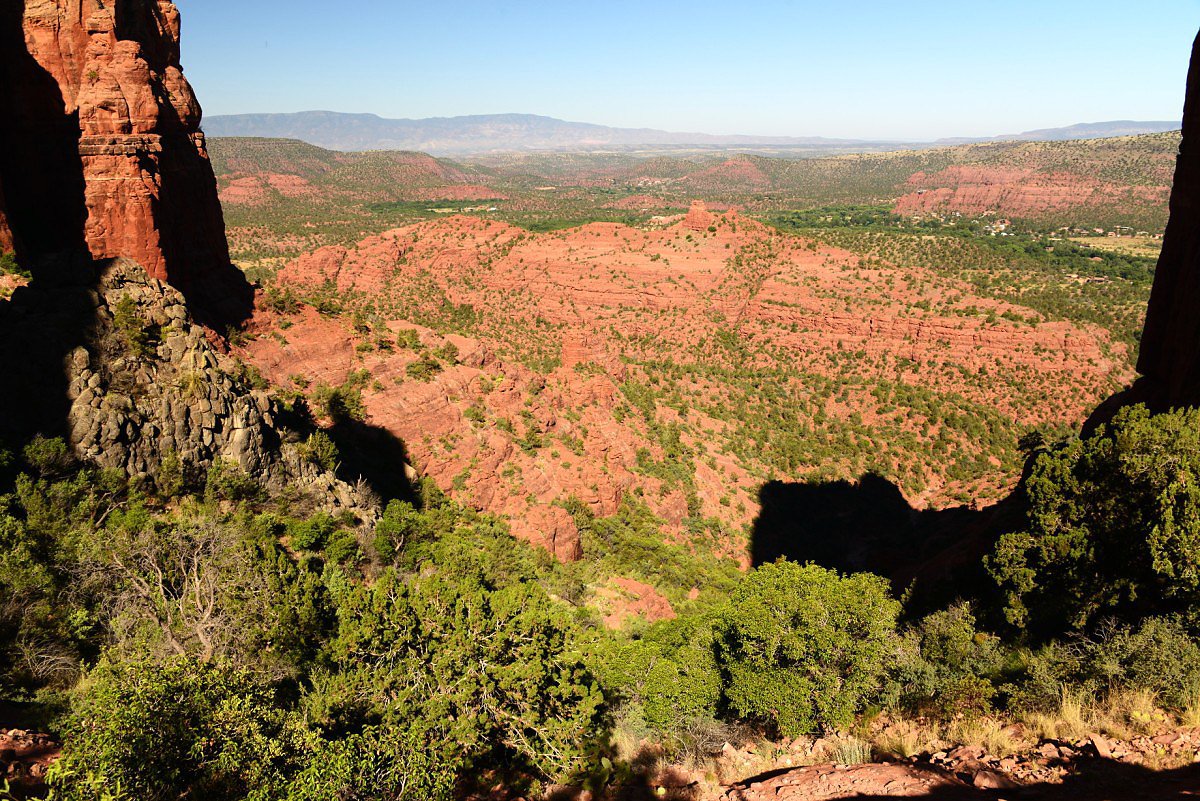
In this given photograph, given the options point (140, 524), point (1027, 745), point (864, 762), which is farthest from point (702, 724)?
A: point (140, 524)

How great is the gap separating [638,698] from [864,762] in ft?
22.2

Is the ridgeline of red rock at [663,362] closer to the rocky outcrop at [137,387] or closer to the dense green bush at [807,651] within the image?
the rocky outcrop at [137,387]

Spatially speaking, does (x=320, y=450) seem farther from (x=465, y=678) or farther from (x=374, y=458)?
(x=465, y=678)

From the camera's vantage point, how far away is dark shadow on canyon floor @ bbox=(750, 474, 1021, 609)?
28781 mm

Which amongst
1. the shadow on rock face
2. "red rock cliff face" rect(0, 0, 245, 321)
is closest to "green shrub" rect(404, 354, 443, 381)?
the shadow on rock face

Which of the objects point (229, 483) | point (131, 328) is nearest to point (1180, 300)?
point (229, 483)

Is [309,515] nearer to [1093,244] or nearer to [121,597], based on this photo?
[121,597]

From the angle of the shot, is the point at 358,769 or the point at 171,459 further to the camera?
the point at 171,459

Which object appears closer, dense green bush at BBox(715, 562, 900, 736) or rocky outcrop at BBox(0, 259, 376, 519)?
dense green bush at BBox(715, 562, 900, 736)

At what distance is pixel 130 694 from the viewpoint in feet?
26.2

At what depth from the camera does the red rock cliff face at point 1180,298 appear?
21.0 meters

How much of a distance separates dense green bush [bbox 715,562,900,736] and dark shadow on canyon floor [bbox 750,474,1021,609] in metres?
12.4

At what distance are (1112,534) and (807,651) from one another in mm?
8587

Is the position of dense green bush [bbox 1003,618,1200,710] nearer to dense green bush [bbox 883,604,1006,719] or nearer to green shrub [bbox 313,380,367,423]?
dense green bush [bbox 883,604,1006,719]
